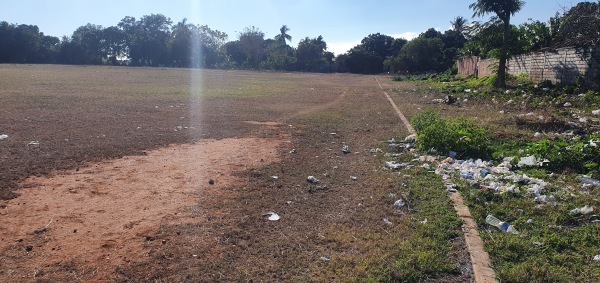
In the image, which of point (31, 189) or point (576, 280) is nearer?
point (576, 280)

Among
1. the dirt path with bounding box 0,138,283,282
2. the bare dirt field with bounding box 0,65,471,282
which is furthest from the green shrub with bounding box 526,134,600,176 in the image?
the dirt path with bounding box 0,138,283,282

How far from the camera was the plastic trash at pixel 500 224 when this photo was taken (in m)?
3.99

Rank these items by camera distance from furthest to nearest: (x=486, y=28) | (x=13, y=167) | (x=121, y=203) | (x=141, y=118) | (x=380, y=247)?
(x=486, y=28) → (x=141, y=118) → (x=13, y=167) → (x=121, y=203) → (x=380, y=247)

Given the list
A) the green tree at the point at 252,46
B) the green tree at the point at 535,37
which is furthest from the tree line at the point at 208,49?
the green tree at the point at 535,37

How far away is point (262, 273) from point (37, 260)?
178 centimetres

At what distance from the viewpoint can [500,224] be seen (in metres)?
4.12

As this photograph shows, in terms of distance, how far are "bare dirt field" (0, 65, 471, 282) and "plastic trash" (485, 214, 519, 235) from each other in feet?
1.82

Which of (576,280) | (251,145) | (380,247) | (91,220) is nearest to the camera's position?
(576,280)

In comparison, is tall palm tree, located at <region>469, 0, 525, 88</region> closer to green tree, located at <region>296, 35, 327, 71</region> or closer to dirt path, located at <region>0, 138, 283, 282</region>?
dirt path, located at <region>0, 138, 283, 282</region>

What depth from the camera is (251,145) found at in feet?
28.1

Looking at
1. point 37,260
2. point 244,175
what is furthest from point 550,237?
point 37,260

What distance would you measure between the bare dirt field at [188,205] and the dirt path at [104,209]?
0.05ft

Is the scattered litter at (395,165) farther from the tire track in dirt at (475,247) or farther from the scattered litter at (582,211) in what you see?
the scattered litter at (582,211)

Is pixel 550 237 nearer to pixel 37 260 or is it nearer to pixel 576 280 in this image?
pixel 576 280
